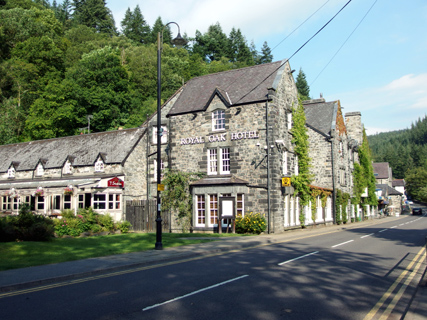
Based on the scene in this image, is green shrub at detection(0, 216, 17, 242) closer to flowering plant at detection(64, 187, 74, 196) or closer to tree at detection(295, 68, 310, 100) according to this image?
flowering plant at detection(64, 187, 74, 196)

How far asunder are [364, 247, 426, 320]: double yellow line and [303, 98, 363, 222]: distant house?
2461cm

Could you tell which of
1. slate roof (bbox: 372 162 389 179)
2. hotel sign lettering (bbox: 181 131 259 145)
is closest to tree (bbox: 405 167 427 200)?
slate roof (bbox: 372 162 389 179)

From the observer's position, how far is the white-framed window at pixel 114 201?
32.2 metres

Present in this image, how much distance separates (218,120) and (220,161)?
3185mm

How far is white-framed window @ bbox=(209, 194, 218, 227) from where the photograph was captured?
28156 mm

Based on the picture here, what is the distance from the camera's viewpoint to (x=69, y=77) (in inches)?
2325

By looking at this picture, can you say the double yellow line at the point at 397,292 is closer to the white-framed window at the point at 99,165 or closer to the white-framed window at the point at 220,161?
the white-framed window at the point at 220,161

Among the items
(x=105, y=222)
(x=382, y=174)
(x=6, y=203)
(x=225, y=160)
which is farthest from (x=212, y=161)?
(x=382, y=174)

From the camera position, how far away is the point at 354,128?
5197cm

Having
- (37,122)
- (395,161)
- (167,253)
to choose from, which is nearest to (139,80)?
(37,122)

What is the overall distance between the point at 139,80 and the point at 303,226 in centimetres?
4873

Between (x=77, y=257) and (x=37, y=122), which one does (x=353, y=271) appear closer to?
(x=77, y=257)

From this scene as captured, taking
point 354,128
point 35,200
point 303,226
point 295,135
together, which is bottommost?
point 303,226

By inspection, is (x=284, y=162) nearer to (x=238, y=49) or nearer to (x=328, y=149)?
(x=328, y=149)
